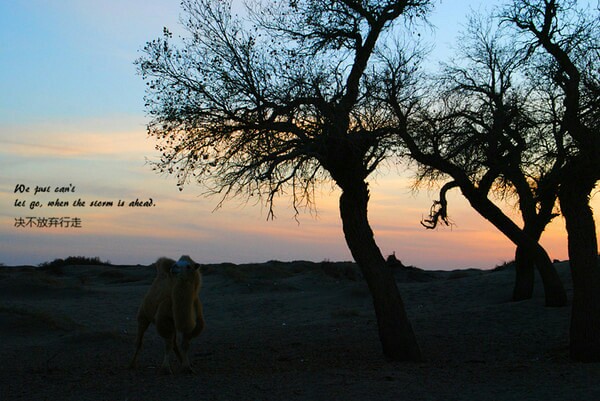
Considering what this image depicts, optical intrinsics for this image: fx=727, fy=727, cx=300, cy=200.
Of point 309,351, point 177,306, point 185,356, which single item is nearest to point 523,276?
point 309,351

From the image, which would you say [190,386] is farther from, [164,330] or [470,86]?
[470,86]

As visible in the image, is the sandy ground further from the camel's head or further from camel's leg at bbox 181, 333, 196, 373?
the camel's head

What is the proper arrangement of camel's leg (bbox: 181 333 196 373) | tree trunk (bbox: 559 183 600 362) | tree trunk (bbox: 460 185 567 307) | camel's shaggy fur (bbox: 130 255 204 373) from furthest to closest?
1. tree trunk (bbox: 460 185 567 307)
2. tree trunk (bbox: 559 183 600 362)
3. camel's leg (bbox: 181 333 196 373)
4. camel's shaggy fur (bbox: 130 255 204 373)

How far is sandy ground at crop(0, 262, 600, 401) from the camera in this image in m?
10.6

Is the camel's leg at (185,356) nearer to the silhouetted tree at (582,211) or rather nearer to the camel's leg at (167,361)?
the camel's leg at (167,361)

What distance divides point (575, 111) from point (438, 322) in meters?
6.98

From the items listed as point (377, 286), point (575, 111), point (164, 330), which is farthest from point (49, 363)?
point (575, 111)

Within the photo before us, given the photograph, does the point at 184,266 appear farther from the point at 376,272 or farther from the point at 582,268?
the point at 582,268

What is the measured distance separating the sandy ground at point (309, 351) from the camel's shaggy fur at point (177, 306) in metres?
0.60

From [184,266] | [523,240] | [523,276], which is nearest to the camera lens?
[184,266]

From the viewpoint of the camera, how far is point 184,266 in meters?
11.9

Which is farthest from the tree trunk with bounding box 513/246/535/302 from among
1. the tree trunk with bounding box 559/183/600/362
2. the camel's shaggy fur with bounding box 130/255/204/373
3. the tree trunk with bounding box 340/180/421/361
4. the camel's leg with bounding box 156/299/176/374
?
the camel's leg with bounding box 156/299/176/374

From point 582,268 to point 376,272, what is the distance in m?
3.80

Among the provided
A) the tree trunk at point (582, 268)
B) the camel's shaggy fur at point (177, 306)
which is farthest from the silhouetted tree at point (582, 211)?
the camel's shaggy fur at point (177, 306)
